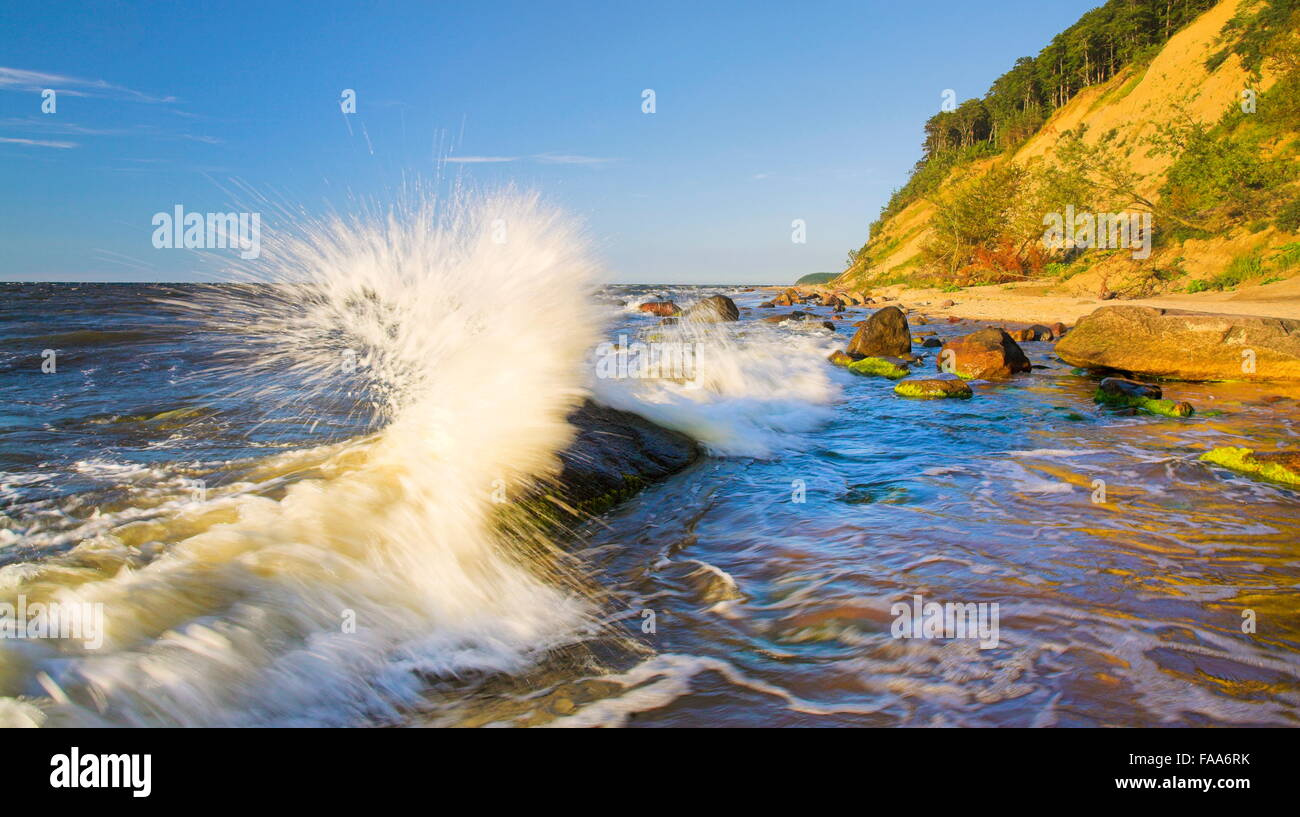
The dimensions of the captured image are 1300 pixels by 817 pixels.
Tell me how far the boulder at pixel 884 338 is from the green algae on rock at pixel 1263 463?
10742 millimetres

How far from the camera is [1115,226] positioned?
29.5 meters

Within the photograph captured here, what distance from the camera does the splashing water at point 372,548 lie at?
3.02 meters

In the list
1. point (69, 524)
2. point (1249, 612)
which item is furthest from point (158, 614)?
point (1249, 612)

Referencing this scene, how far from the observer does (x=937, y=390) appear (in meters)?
11.9

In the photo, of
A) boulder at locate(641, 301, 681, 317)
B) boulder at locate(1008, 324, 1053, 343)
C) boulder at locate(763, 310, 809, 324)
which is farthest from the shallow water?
boulder at locate(641, 301, 681, 317)

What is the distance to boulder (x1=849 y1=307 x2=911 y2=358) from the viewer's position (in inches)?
684

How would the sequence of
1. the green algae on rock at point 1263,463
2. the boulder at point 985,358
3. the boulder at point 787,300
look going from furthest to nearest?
the boulder at point 787,300, the boulder at point 985,358, the green algae on rock at point 1263,463

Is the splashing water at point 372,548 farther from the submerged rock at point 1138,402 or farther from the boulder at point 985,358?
the boulder at point 985,358

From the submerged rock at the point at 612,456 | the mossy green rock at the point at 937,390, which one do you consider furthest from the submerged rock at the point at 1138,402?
the submerged rock at the point at 612,456

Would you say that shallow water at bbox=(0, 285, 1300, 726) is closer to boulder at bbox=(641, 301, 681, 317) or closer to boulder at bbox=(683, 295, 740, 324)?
boulder at bbox=(683, 295, 740, 324)

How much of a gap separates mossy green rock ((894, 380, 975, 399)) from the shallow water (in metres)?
1.74

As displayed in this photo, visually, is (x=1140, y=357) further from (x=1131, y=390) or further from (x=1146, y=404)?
(x=1146, y=404)
